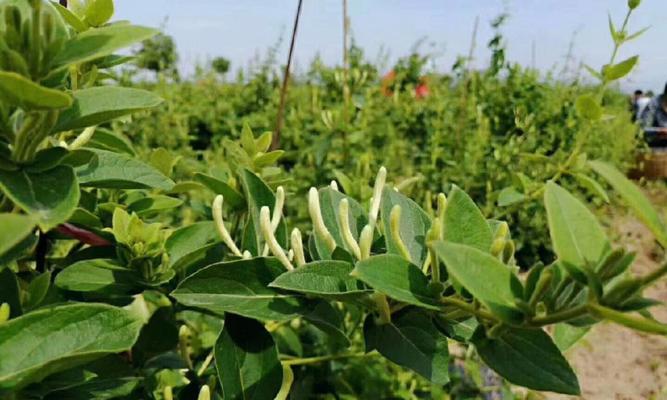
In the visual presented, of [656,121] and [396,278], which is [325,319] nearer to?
[396,278]

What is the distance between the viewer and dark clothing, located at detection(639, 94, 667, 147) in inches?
295

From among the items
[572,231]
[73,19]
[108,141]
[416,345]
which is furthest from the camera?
[108,141]

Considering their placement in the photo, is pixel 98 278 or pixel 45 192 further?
pixel 98 278

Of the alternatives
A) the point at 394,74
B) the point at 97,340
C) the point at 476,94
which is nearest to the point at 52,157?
the point at 97,340

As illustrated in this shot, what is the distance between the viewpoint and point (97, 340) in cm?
45

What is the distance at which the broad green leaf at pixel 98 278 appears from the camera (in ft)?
2.01

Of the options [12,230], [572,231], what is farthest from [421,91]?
[12,230]

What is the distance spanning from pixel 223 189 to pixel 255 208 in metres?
0.16

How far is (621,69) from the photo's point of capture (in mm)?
1002

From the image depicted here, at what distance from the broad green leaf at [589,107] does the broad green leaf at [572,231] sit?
68 centimetres

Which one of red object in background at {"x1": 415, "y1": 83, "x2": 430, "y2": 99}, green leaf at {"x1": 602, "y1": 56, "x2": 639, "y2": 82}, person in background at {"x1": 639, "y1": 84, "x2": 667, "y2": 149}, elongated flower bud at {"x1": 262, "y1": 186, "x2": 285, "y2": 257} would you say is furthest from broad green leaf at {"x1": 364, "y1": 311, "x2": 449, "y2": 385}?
person in background at {"x1": 639, "y1": 84, "x2": 667, "y2": 149}

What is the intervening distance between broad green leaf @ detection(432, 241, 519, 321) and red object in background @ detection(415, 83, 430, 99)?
4.43m

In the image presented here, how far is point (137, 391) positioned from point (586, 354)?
114 inches

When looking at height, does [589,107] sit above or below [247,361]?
above
